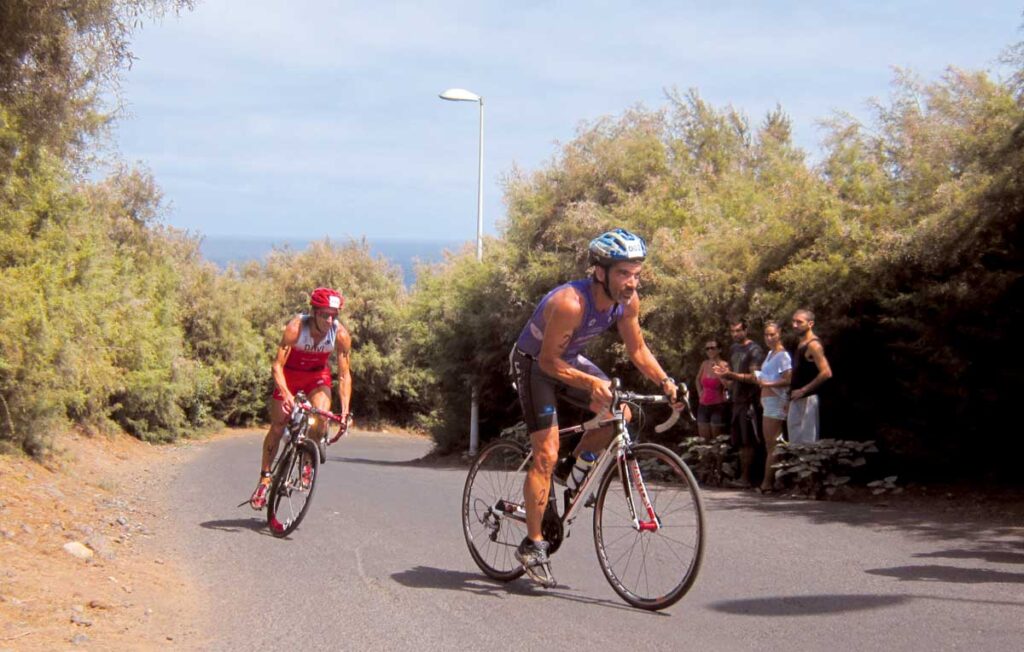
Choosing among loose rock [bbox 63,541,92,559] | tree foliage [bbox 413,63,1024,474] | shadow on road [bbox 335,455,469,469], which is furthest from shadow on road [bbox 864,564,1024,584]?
shadow on road [bbox 335,455,469,469]

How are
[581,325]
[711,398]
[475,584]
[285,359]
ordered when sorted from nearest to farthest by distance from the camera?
[581,325]
[475,584]
[285,359]
[711,398]

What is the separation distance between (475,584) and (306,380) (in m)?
3.42

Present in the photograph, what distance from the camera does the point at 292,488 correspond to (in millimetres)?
9289

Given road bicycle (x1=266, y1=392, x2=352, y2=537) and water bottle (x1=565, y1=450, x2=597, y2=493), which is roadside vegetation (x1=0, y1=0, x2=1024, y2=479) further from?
water bottle (x1=565, y1=450, x2=597, y2=493)

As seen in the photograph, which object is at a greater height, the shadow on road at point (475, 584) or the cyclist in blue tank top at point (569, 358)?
the cyclist in blue tank top at point (569, 358)

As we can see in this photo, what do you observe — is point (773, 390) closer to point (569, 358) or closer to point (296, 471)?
point (296, 471)

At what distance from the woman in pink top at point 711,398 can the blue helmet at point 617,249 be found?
8195 millimetres

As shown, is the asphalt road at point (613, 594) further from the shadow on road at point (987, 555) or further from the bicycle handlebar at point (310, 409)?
the bicycle handlebar at point (310, 409)

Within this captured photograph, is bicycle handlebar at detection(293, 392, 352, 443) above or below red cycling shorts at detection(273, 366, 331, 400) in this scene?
below

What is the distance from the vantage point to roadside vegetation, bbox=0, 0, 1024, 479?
1087cm

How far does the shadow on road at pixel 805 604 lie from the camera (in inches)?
239

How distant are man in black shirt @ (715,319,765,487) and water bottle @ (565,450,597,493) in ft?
22.3

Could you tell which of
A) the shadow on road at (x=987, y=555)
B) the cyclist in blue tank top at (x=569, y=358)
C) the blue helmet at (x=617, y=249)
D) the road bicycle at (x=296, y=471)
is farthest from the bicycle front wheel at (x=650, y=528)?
the road bicycle at (x=296, y=471)

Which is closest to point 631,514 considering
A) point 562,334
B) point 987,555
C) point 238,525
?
point 562,334
